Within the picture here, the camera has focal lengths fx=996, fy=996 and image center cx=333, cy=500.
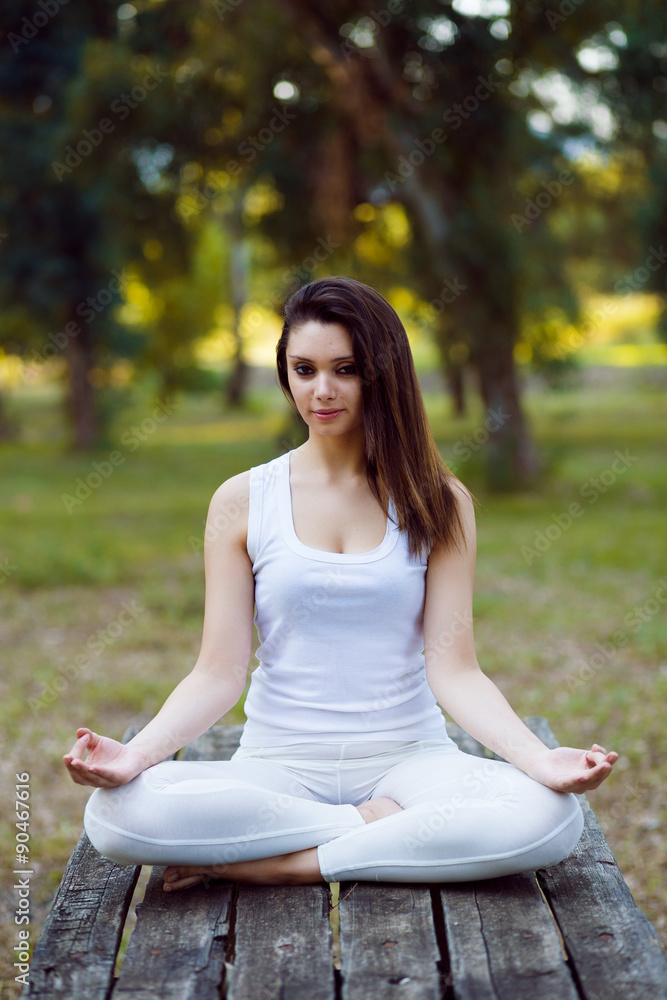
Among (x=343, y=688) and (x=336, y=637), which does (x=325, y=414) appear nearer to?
(x=336, y=637)

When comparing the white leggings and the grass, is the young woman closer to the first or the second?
the white leggings

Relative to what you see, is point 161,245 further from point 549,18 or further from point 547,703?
point 547,703

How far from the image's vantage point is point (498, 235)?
10734 millimetres

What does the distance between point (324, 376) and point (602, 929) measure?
138cm

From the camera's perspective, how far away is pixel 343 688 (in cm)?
248

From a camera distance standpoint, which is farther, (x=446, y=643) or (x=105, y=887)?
(x=446, y=643)

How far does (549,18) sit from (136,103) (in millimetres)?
4964

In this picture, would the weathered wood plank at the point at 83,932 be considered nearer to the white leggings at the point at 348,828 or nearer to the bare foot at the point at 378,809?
the white leggings at the point at 348,828

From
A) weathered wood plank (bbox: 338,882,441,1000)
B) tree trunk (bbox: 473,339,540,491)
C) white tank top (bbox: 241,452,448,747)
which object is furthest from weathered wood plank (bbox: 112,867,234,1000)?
tree trunk (bbox: 473,339,540,491)

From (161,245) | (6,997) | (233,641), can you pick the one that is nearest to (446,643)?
Answer: (233,641)

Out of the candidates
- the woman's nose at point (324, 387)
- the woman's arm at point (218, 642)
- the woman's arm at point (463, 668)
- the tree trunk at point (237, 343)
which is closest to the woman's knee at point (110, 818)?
the woman's arm at point (218, 642)

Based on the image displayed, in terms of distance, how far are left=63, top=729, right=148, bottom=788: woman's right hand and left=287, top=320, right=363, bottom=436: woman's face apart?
3.01 feet

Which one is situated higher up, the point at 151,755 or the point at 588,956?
the point at 151,755

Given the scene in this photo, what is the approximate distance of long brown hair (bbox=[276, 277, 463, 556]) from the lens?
2449 mm
